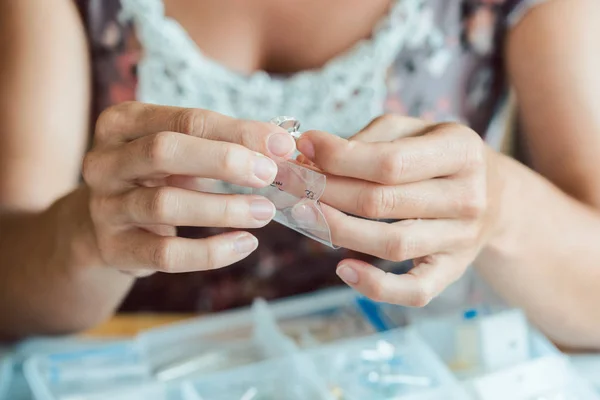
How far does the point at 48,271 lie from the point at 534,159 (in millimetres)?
488

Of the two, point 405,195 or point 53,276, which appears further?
point 53,276

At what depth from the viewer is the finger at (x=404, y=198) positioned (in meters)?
0.43

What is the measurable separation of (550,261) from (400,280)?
0.19 meters

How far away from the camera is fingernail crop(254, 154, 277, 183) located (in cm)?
40

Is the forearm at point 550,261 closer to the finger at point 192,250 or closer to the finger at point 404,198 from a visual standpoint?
the finger at point 404,198

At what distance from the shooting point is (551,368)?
549 mm

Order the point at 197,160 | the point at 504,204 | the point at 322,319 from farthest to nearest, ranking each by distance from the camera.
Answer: the point at 322,319
the point at 504,204
the point at 197,160

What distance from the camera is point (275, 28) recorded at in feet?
2.18

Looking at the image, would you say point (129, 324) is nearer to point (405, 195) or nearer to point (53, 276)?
point (53, 276)

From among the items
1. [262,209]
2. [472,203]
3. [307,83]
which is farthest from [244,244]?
[307,83]

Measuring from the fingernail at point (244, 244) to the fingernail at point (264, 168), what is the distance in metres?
0.05

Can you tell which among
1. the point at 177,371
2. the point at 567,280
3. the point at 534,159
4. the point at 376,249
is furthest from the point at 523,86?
the point at 177,371

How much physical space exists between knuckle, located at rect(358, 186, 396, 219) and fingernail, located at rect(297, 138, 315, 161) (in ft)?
0.14

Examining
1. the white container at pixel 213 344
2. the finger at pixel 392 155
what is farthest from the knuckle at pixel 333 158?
the white container at pixel 213 344
